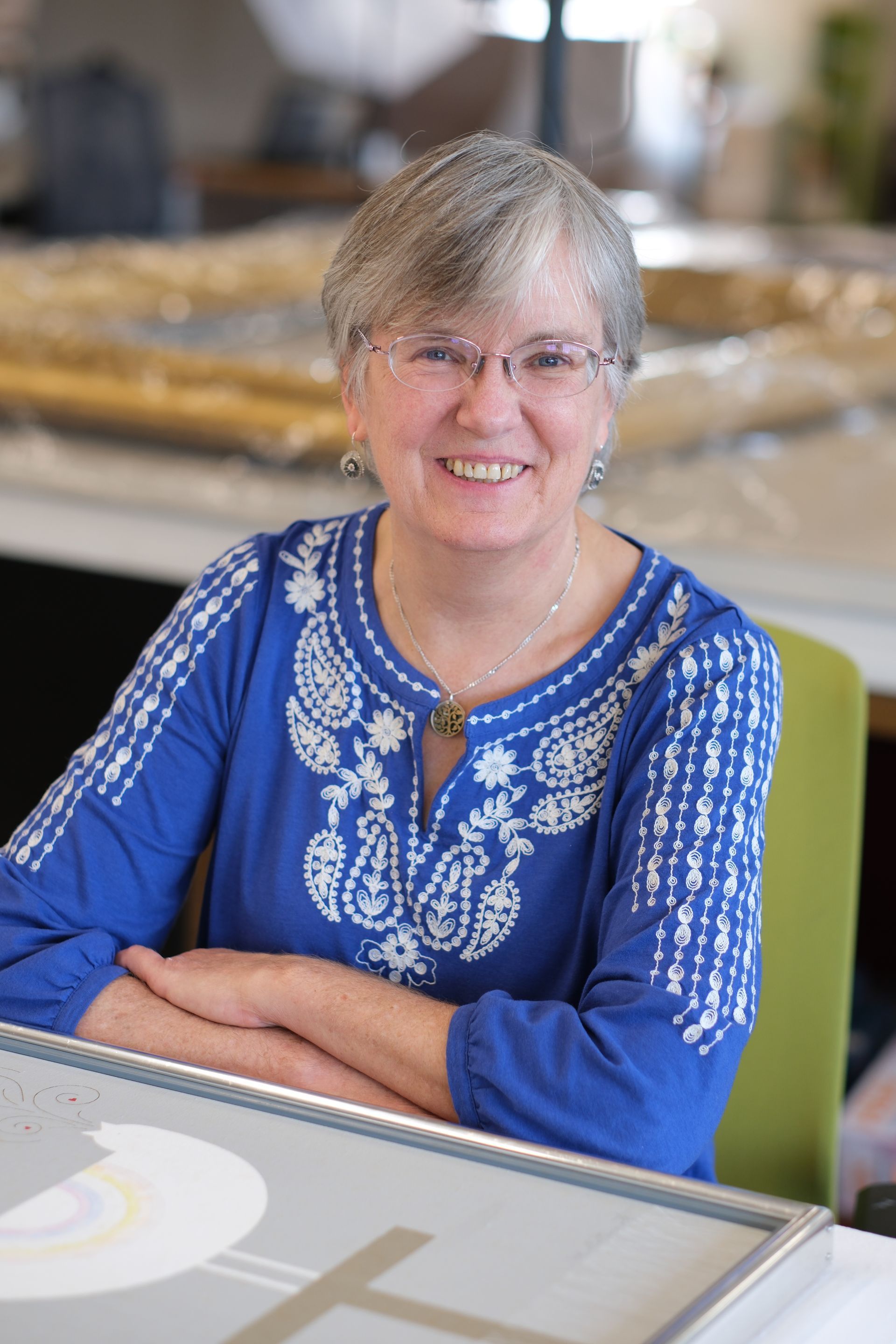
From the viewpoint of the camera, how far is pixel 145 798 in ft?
3.80

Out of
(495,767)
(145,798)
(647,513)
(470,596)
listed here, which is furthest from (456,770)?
(647,513)

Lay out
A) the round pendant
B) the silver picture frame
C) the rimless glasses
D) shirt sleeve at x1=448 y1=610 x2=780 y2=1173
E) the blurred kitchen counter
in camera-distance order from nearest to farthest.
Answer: the silver picture frame < shirt sleeve at x1=448 y1=610 x2=780 y2=1173 < the rimless glasses < the round pendant < the blurred kitchen counter

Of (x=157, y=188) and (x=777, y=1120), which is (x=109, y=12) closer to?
(x=157, y=188)

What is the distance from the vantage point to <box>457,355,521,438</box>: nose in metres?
1.02

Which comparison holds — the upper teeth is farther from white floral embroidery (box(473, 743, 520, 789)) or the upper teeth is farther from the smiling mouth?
white floral embroidery (box(473, 743, 520, 789))

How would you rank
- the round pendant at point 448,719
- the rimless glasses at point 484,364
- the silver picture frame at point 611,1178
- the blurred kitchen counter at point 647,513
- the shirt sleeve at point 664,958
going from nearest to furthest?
the silver picture frame at point 611,1178 → the shirt sleeve at point 664,958 → the rimless glasses at point 484,364 → the round pendant at point 448,719 → the blurred kitchen counter at point 647,513

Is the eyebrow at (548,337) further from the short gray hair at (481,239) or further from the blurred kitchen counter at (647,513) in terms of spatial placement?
the blurred kitchen counter at (647,513)

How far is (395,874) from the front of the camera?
1.11m

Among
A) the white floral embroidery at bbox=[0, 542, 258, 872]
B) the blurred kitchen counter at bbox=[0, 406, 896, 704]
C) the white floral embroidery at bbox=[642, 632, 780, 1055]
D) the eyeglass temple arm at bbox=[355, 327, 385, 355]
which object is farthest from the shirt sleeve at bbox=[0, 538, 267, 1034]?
the blurred kitchen counter at bbox=[0, 406, 896, 704]

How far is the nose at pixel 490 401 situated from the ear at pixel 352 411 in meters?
0.12

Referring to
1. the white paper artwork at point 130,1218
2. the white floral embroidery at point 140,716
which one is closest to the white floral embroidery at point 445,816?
the white floral embroidery at point 140,716

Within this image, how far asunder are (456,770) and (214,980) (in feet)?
0.73

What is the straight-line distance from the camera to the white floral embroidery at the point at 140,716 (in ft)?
3.76

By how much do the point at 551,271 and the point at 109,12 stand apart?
6.71 metres
